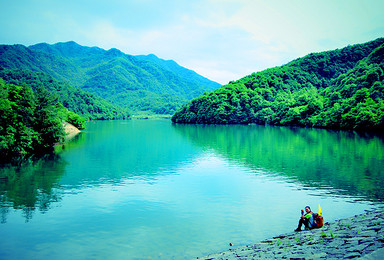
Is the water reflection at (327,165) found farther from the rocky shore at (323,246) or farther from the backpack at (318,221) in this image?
the rocky shore at (323,246)

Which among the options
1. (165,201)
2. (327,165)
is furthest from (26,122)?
(327,165)

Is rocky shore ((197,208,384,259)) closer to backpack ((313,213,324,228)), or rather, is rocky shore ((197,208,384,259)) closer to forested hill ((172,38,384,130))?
backpack ((313,213,324,228))

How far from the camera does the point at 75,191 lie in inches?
1006

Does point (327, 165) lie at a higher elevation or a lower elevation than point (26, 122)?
lower

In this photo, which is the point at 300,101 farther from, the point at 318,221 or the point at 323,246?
the point at 323,246

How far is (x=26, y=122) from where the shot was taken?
43.4 metres

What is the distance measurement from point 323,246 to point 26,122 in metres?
44.5

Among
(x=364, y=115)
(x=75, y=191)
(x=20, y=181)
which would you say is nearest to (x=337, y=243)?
(x=75, y=191)

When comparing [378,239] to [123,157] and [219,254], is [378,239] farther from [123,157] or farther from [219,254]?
[123,157]

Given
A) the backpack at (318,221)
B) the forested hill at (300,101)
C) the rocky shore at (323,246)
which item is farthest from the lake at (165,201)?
the forested hill at (300,101)

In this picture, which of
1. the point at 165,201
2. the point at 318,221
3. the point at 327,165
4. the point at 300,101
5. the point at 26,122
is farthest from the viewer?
A: the point at 300,101

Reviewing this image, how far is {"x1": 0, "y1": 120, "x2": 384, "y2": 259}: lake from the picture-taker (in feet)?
51.4

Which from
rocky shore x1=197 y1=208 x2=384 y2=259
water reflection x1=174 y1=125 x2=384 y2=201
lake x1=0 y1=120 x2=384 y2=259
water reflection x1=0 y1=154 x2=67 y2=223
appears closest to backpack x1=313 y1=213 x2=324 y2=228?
rocky shore x1=197 y1=208 x2=384 y2=259

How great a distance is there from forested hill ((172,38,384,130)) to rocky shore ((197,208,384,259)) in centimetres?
8144
